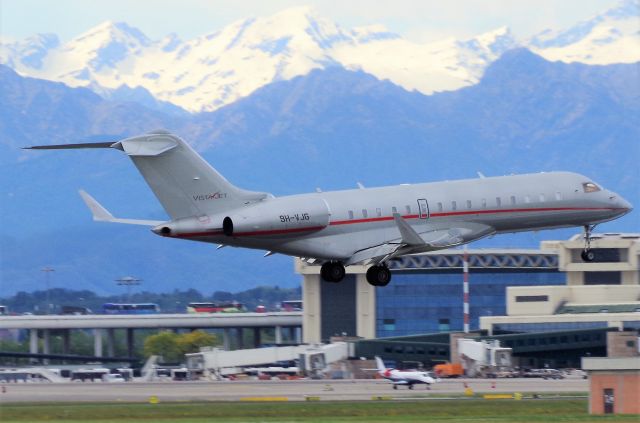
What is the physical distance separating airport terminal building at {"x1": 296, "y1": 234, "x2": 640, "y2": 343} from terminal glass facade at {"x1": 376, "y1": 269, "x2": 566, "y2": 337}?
0.11m

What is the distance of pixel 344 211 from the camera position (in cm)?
5972

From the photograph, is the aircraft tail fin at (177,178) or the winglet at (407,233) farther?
the winglet at (407,233)

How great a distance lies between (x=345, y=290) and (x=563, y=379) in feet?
180

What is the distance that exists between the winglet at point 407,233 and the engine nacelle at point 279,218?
115 inches

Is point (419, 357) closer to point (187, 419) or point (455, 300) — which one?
point (455, 300)

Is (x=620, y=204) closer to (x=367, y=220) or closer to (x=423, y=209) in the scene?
(x=423, y=209)

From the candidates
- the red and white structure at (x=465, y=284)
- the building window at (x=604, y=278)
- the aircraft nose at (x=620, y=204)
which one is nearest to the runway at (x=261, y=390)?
the aircraft nose at (x=620, y=204)

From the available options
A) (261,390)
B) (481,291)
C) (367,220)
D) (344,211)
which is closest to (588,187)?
(367,220)

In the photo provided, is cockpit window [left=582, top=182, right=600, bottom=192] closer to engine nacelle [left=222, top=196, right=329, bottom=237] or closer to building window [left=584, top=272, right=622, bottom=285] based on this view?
engine nacelle [left=222, top=196, right=329, bottom=237]

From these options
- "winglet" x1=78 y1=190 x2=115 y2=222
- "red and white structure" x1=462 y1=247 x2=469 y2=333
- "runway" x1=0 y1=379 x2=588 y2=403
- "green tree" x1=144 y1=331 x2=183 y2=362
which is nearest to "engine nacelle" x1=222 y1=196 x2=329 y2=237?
"winglet" x1=78 y1=190 x2=115 y2=222

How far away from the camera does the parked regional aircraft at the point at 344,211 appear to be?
2259 inches

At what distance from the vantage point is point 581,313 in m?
131

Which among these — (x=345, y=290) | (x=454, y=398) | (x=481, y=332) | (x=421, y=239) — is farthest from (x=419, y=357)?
(x=421, y=239)

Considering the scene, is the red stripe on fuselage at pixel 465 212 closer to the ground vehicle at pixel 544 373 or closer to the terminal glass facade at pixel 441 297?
the ground vehicle at pixel 544 373
